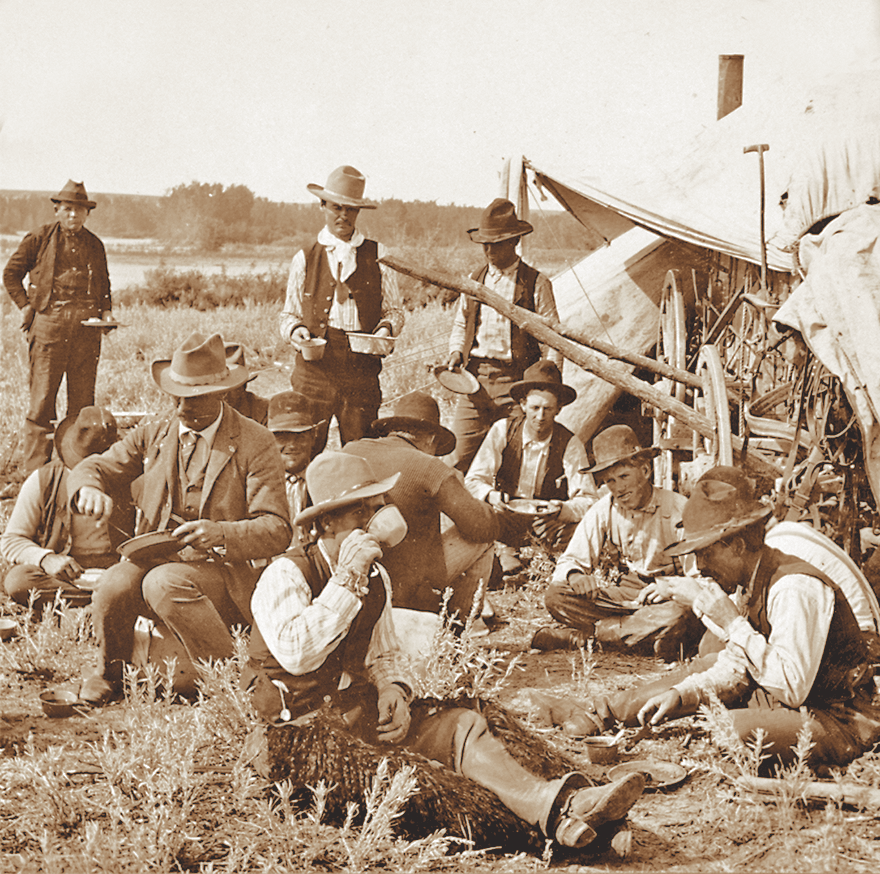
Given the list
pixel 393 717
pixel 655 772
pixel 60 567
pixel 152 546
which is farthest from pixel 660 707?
pixel 60 567

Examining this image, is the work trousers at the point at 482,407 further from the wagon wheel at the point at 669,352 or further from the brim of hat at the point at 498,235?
the wagon wheel at the point at 669,352

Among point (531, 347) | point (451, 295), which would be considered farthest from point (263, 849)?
point (451, 295)

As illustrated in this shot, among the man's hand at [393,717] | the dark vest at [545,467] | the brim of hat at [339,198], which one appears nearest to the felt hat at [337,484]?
the man's hand at [393,717]

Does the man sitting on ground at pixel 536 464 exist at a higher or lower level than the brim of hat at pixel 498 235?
lower

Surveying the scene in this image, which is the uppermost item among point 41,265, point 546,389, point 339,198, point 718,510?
point 339,198

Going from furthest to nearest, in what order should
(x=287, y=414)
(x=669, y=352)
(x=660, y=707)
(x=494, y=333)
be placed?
(x=669, y=352) < (x=494, y=333) < (x=287, y=414) < (x=660, y=707)

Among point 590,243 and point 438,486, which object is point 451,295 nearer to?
point 590,243

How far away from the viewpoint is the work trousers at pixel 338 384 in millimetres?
6160

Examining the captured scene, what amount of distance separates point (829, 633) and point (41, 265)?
18.6ft

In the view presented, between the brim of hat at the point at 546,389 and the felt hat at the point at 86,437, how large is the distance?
2294 millimetres

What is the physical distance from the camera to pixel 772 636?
360 cm

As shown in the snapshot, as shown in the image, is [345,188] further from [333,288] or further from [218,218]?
[218,218]

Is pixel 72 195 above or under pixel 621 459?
above

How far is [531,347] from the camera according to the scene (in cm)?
707
